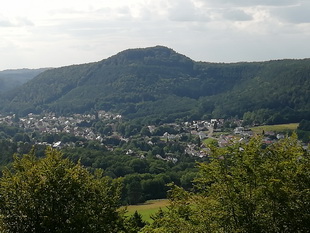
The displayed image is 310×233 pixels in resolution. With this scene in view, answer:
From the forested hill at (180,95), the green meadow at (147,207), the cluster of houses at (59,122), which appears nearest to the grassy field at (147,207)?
the green meadow at (147,207)

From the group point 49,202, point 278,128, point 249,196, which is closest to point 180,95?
point 278,128

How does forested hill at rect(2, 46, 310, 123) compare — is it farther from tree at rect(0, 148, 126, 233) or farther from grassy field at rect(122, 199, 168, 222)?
tree at rect(0, 148, 126, 233)

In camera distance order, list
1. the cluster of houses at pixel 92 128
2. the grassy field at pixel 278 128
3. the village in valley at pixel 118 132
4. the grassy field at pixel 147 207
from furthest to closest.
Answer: the cluster of houses at pixel 92 128, the grassy field at pixel 278 128, the village in valley at pixel 118 132, the grassy field at pixel 147 207

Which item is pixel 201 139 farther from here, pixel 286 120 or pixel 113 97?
pixel 113 97

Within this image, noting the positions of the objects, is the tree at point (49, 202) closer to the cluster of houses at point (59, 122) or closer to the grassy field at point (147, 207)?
the grassy field at point (147, 207)

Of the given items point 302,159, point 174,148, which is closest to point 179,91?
point 174,148

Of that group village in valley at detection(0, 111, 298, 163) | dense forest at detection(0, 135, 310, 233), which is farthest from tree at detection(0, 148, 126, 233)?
village in valley at detection(0, 111, 298, 163)
